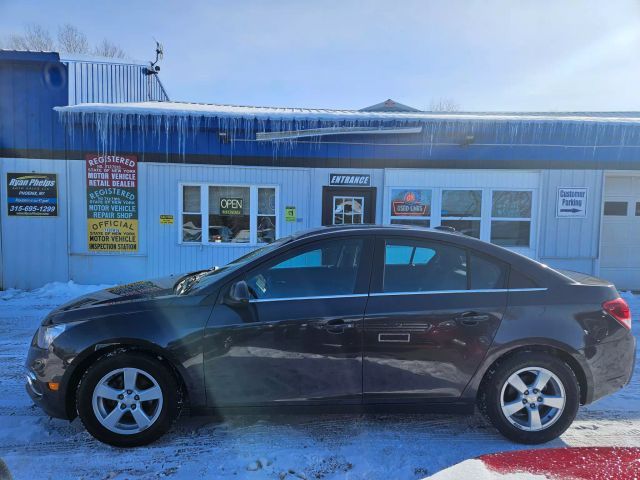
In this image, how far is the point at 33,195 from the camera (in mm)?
8398

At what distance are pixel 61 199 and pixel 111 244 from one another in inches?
50.7

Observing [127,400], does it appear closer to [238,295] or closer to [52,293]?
[238,295]

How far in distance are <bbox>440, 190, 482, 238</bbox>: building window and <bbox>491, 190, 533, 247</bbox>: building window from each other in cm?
34

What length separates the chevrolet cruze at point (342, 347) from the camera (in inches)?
116

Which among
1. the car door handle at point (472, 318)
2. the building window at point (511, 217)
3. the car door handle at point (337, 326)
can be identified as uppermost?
the building window at point (511, 217)

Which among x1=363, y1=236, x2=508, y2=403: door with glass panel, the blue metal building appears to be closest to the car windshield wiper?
x1=363, y1=236, x2=508, y2=403: door with glass panel

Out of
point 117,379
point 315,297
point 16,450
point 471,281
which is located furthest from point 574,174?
point 16,450

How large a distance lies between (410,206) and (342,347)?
→ 21.4 ft

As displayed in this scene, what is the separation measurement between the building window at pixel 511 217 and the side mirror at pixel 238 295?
761 cm

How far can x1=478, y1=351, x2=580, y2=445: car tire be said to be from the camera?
306 centimetres

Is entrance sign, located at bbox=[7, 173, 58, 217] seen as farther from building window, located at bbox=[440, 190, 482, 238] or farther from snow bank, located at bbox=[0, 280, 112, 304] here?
building window, located at bbox=[440, 190, 482, 238]

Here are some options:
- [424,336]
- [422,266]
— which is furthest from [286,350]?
[422,266]

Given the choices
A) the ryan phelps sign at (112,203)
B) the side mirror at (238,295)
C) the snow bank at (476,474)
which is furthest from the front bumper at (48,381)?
the ryan phelps sign at (112,203)

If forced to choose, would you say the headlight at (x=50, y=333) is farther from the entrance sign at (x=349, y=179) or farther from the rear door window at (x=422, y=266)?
the entrance sign at (x=349, y=179)
